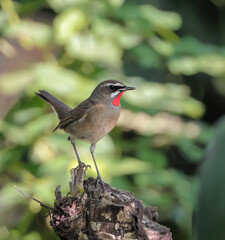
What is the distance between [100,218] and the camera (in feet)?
7.47

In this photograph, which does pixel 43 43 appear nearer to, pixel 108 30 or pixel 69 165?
pixel 108 30

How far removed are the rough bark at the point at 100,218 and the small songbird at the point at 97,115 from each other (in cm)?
92

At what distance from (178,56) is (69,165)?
1.59 metres

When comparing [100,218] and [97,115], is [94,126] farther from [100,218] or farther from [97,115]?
[100,218]

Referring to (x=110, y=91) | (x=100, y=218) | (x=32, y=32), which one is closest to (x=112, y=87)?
(x=110, y=91)

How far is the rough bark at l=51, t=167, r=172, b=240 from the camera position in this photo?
2248mm

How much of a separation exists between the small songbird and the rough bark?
0.92m

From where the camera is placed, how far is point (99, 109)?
341cm

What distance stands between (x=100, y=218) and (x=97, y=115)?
119 cm

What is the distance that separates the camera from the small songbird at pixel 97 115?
3330 mm

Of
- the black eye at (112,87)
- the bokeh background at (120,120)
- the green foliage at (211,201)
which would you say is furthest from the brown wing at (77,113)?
the green foliage at (211,201)

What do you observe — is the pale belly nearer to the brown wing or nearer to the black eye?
the brown wing

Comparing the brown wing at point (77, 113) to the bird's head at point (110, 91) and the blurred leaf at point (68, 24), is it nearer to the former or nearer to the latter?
the bird's head at point (110, 91)

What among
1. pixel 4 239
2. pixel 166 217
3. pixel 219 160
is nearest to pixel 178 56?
pixel 219 160
